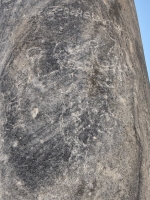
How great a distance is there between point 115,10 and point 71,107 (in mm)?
784

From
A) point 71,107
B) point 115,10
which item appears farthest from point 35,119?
point 115,10

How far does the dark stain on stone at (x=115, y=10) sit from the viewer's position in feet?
8.57

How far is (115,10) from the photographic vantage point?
8.76 feet

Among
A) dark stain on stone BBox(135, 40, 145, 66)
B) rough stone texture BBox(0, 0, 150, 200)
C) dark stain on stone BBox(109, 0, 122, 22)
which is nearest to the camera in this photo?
rough stone texture BBox(0, 0, 150, 200)

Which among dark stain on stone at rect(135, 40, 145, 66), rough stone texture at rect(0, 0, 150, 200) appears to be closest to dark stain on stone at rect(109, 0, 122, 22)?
rough stone texture at rect(0, 0, 150, 200)

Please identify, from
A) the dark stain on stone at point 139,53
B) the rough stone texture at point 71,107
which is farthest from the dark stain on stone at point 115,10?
the dark stain on stone at point 139,53

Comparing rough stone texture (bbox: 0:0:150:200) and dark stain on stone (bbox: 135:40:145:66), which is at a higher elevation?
rough stone texture (bbox: 0:0:150:200)

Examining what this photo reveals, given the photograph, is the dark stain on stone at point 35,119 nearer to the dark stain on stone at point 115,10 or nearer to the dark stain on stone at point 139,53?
the dark stain on stone at point 115,10

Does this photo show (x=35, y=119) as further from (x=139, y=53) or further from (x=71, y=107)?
(x=139, y=53)

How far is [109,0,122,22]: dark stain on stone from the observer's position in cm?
261

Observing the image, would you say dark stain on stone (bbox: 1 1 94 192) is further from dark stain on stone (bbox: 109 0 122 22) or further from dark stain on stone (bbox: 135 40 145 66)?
dark stain on stone (bbox: 135 40 145 66)

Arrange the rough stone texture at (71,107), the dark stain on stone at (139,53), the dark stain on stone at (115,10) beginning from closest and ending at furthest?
1. the rough stone texture at (71,107)
2. the dark stain on stone at (115,10)
3. the dark stain on stone at (139,53)

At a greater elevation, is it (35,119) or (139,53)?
(35,119)

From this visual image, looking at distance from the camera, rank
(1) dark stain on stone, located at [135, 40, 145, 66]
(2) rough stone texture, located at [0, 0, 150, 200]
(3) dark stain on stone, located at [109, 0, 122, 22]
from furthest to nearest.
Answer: (1) dark stain on stone, located at [135, 40, 145, 66], (3) dark stain on stone, located at [109, 0, 122, 22], (2) rough stone texture, located at [0, 0, 150, 200]
